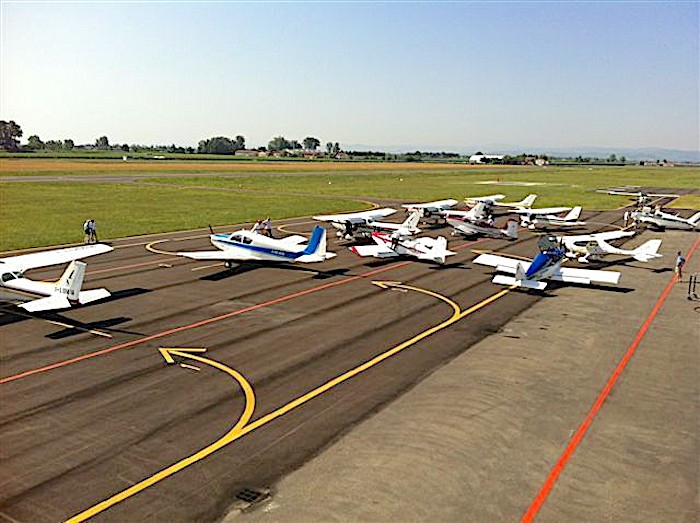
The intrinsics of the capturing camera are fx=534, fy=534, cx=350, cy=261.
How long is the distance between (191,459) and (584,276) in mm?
27778

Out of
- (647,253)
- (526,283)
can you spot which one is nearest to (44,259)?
(526,283)

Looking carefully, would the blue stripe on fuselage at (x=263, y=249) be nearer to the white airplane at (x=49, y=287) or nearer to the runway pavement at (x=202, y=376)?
the runway pavement at (x=202, y=376)

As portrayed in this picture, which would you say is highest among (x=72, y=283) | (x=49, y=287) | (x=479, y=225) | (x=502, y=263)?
(x=72, y=283)

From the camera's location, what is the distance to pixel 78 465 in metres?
14.3

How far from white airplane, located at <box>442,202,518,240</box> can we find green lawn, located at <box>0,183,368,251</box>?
2442 centimetres

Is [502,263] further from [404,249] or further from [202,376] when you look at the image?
[202,376]

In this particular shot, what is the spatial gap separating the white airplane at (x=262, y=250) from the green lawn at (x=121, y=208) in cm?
1798

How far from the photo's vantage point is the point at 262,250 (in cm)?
3788

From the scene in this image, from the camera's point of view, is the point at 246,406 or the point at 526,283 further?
the point at 526,283

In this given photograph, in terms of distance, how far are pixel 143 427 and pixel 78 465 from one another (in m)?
2.31

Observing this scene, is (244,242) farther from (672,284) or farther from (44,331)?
(672,284)

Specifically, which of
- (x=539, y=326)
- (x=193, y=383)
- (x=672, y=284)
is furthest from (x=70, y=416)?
(x=672, y=284)

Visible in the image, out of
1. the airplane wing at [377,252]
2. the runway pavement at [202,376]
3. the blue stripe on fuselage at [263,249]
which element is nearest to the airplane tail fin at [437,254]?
the airplane wing at [377,252]

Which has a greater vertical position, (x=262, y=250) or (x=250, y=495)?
(x=262, y=250)
